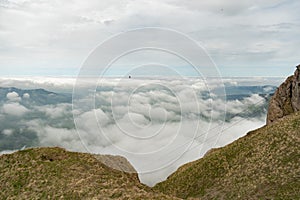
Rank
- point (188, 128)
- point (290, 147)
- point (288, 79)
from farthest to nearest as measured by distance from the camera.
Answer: point (288, 79) → point (290, 147) → point (188, 128)

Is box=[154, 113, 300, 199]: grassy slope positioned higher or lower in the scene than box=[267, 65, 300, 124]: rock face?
lower

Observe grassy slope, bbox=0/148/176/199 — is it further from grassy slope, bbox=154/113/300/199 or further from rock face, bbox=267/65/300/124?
rock face, bbox=267/65/300/124

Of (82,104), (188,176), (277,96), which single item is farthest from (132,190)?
(277,96)

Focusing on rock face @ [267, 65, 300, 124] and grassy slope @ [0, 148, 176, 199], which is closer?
grassy slope @ [0, 148, 176, 199]

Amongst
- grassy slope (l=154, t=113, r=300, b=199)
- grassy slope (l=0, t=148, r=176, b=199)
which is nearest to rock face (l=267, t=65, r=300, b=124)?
grassy slope (l=154, t=113, r=300, b=199)

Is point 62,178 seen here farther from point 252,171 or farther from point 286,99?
point 286,99

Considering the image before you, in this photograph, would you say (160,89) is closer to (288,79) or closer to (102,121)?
(102,121)
